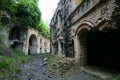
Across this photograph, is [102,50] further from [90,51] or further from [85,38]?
[85,38]

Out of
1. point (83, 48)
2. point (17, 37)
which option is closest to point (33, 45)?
point (17, 37)

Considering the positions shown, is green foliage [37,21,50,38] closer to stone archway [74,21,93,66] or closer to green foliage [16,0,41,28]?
green foliage [16,0,41,28]

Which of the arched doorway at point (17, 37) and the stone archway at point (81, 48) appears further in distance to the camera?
the arched doorway at point (17, 37)

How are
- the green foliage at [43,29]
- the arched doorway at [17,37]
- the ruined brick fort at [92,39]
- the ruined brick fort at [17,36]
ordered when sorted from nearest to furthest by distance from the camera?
the ruined brick fort at [92,39]
the ruined brick fort at [17,36]
the arched doorway at [17,37]
the green foliage at [43,29]

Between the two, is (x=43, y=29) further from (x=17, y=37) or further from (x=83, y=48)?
(x=83, y=48)

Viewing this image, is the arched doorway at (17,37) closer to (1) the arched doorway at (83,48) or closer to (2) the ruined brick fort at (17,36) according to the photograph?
(2) the ruined brick fort at (17,36)

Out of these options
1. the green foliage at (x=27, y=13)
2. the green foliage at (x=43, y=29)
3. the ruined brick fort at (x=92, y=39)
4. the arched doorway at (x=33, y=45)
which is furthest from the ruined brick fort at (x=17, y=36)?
the ruined brick fort at (x=92, y=39)

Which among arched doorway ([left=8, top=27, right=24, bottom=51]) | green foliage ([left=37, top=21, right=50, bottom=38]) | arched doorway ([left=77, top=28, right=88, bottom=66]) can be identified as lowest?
arched doorway ([left=77, top=28, right=88, bottom=66])

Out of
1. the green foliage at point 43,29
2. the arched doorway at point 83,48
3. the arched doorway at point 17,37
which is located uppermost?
the green foliage at point 43,29

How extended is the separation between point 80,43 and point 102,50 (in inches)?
78.5

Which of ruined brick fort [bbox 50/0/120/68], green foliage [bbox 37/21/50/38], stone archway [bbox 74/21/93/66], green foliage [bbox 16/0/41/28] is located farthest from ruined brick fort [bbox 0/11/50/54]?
stone archway [bbox 74/21/93/66]

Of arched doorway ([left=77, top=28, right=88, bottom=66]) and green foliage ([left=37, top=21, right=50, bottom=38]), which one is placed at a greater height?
green foliage ([left=37, top=21, right=50, bottom=38])

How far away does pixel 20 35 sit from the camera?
22.1 metres

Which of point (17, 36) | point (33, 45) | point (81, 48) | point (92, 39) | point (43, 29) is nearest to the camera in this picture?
point (81, 48)
